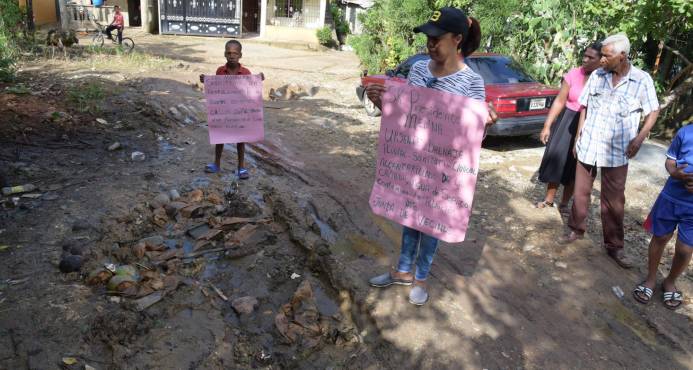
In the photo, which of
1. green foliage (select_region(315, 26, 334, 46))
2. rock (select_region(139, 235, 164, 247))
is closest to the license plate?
rock (select_region(139, 235, 164, 247))

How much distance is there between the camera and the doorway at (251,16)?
26.2m

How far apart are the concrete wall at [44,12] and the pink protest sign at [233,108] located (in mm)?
18990

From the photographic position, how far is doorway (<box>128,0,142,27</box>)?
24617mm

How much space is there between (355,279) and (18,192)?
3.49m

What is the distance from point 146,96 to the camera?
8.83 m

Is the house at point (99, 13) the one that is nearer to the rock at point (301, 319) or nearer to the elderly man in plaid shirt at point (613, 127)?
the rock at point (301, 319)

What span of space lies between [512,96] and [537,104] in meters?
0.55

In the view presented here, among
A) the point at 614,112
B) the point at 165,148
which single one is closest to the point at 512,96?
the point at 614,112

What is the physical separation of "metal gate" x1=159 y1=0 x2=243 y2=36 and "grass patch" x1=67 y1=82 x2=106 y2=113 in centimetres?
1523

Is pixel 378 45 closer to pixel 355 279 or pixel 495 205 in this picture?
pixel 495 205

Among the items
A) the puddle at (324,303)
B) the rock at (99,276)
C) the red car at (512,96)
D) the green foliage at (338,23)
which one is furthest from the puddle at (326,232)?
the green foliage at (338,23)

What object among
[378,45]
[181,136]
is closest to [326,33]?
[378,45]

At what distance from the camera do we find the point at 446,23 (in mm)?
2646

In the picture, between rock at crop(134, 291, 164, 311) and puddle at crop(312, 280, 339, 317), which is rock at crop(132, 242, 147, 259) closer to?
rock at crop(134, 291, 164, 311)
